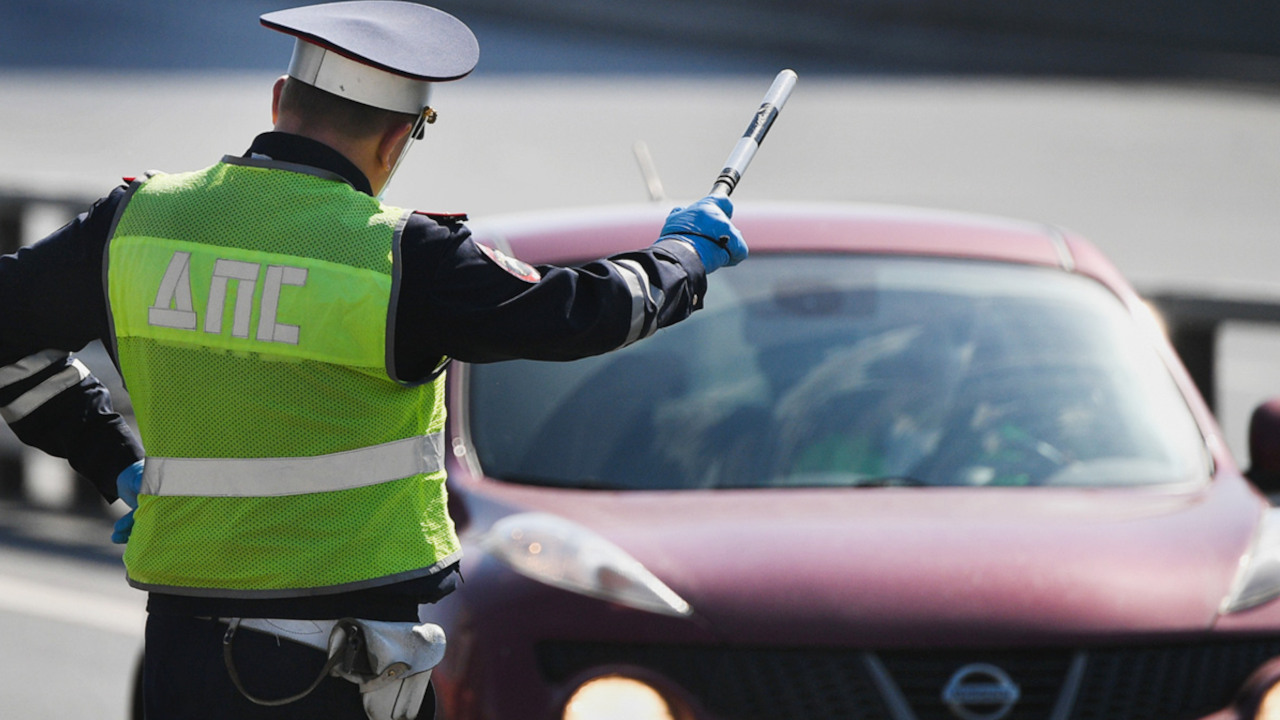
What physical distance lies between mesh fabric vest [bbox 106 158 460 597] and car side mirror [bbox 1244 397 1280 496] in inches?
88.3

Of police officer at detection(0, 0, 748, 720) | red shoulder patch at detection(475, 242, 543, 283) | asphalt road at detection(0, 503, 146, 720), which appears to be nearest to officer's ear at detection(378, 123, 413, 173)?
police officer at detection(0, 0, 748, 720)

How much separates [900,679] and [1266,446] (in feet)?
4.54

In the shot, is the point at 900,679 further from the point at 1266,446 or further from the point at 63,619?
the point at 63,619

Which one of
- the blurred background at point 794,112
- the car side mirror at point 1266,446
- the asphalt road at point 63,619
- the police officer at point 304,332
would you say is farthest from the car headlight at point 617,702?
the blurred background at point 794,112

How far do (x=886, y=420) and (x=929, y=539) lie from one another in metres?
0.73

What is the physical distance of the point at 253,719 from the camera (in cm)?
287

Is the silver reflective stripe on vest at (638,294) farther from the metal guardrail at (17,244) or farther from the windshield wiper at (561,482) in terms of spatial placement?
the metal guardrail at (17,244)

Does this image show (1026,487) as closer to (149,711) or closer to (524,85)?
(149,711)

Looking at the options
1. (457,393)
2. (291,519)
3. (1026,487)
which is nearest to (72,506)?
(457,393)

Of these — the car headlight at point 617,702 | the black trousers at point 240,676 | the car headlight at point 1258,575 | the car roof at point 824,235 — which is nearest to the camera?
the black trousers at point 240,676

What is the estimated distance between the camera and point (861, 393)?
14.7 ft

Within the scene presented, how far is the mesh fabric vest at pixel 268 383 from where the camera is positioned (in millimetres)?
2771

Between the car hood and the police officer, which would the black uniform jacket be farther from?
the car hood

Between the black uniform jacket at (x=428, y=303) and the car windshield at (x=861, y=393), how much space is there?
4.22ft
